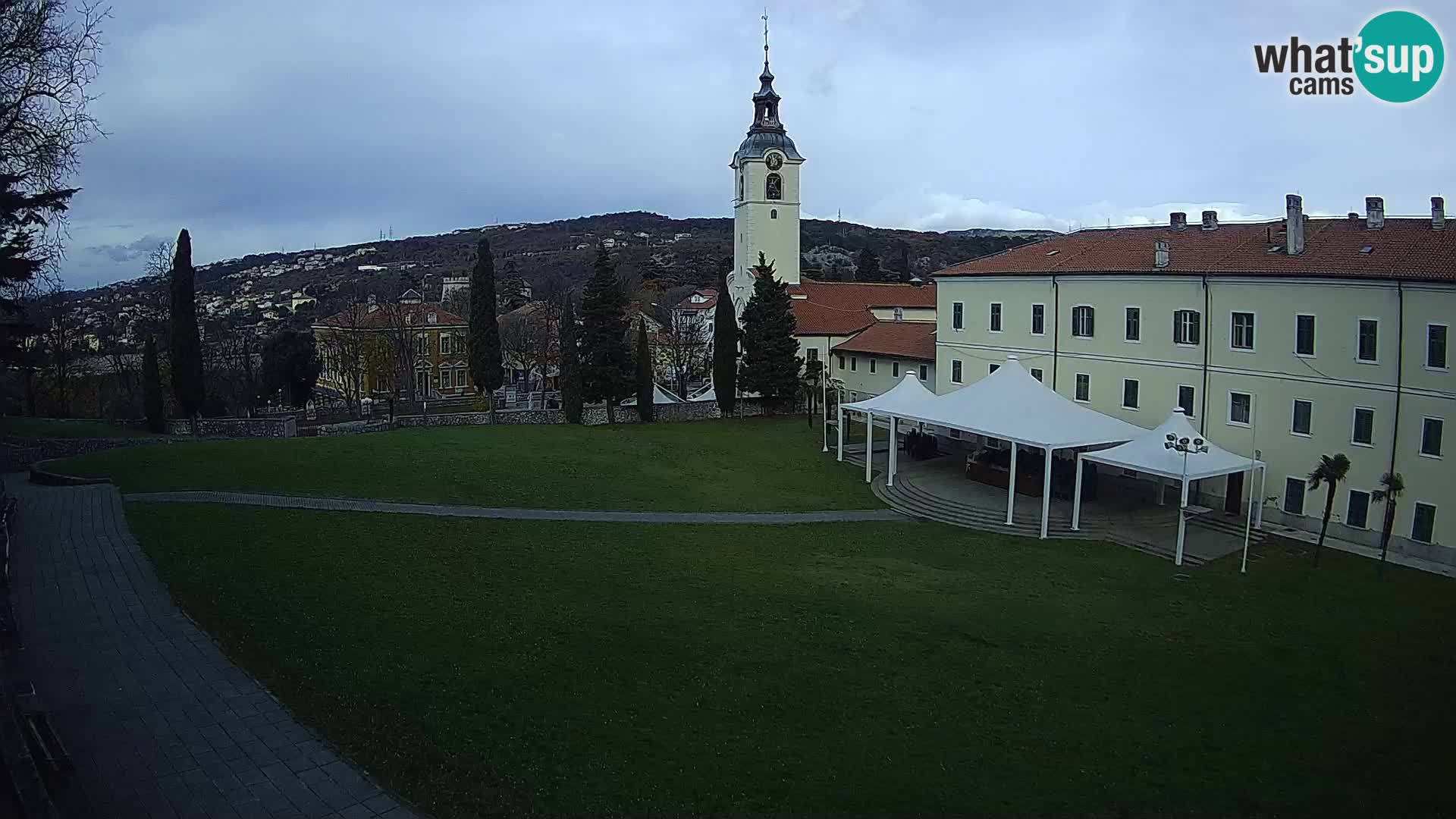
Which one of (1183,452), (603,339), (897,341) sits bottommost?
(1183,452)

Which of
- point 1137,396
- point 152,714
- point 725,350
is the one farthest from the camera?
point 725,350

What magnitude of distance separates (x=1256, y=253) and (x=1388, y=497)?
23.2 feet

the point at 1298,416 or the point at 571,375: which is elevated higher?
the point at 571,375

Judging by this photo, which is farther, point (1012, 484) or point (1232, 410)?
point (1232, 410)

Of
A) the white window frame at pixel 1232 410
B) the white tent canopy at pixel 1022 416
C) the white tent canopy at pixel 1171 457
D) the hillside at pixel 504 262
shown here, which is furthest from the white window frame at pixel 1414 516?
the hillside at pixel 504 262

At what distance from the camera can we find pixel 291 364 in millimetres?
38688

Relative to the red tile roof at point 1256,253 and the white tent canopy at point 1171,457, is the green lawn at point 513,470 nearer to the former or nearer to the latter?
the white tent canopy at point 1171,457

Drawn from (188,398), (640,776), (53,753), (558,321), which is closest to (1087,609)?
(640,776)

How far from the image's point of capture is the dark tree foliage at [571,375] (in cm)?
3406

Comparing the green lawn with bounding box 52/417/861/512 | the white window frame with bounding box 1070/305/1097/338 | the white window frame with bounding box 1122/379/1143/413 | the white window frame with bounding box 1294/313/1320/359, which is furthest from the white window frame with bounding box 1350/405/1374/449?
the green lawn with bounding box 52/417/861/512

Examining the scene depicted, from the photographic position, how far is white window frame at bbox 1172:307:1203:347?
2230 centimetres

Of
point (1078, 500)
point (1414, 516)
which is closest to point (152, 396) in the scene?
point (1078, 500)

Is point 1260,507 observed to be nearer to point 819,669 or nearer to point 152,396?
point 819,669

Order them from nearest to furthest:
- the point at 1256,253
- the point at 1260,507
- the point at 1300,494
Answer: the point at 1300,494
the point at 1260,507
the point at 1256,253
